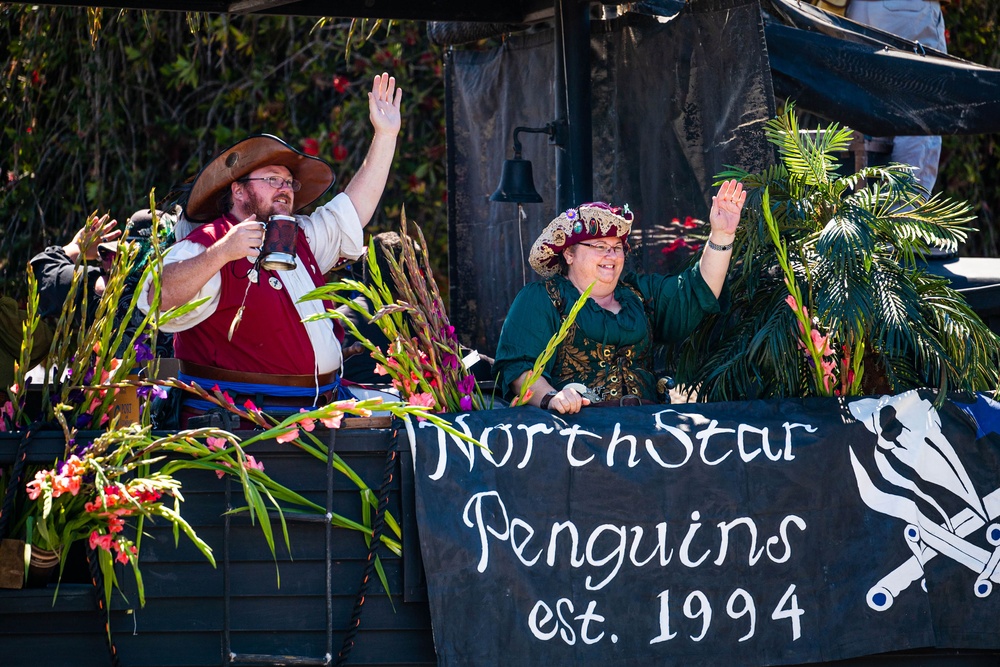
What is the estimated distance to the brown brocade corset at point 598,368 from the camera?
4082mm

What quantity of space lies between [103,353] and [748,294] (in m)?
Answer: 2.08

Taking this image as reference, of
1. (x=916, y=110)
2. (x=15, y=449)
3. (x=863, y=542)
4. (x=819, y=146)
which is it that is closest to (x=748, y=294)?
(x=819, y=146)

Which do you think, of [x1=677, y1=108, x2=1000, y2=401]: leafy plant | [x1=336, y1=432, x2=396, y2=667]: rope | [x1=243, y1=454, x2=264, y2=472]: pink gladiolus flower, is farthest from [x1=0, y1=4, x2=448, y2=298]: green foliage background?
[x1=243, y1=454, x2=264, y2=472]: pink gladiolus flower

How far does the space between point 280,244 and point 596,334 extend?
4.06ft

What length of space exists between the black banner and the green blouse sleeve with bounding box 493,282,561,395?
520 mm

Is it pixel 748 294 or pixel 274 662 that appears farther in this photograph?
pixel 748 294

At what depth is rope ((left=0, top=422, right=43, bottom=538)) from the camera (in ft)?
10.6

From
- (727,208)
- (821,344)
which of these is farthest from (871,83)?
(821,344)

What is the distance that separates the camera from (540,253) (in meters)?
4.26

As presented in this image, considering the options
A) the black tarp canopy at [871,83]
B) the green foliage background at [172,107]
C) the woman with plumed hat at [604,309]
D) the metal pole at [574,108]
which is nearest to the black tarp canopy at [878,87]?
the black tarp canopy at [871,83]

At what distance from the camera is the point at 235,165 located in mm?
4020

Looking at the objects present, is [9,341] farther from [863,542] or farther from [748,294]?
[863,542]

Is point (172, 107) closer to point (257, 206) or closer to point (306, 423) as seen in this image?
point (257, 206)

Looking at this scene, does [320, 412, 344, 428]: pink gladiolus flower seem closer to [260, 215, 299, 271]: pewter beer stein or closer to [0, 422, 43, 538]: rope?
[260, 215, 299, 271]: pewter beer stein
